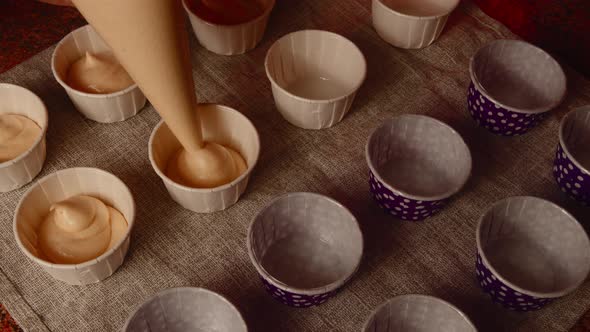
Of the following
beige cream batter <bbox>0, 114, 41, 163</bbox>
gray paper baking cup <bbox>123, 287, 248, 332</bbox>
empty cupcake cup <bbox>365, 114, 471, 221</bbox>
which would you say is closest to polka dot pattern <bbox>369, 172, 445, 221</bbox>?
empty cupcake cup <bbox>365, 114, 471, 221</bbox>

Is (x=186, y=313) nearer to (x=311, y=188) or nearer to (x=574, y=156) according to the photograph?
(x=311, y=188)

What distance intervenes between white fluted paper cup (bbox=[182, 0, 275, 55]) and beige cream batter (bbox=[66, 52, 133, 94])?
0.23ft

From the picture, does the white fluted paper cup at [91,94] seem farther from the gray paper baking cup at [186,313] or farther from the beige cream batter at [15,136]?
the gray paper baking cup at [186,313]

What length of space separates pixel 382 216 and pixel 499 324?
0.10m

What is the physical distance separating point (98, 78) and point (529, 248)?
325 mm

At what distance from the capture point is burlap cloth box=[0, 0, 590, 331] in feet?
1.39

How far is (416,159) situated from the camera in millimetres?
488

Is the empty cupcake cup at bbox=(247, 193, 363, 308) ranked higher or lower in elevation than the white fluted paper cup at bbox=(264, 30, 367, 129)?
lower

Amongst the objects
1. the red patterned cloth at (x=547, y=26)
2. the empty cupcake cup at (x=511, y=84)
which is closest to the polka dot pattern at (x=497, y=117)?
the empty cupcake cup at (x=511, y=84)

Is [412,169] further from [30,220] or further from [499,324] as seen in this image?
[30,220]

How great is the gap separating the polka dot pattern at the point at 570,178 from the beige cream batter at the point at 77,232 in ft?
0.97

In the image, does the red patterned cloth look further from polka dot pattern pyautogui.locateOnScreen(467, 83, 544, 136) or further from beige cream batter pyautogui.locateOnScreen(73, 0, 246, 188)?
beige cream batter pyautogui.locateOnScreen(73, 0, 246, 188)

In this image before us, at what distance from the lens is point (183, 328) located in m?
0.41

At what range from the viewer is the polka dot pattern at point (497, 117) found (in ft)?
1.59
